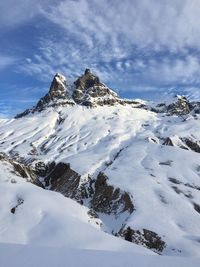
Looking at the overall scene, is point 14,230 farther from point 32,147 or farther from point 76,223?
point 32,147

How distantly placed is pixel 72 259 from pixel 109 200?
2409 inches

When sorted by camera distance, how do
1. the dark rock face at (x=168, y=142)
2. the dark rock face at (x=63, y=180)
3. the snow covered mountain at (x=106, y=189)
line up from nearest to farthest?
the snow covered mountain at (x=106, y=189)
the dark rock face at (x=63, y=180)
the dark rock face at (x=168, y=142)

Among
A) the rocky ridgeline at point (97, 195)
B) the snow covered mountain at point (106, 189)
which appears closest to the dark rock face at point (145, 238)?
the rocky ridgeline at point (97, 195)

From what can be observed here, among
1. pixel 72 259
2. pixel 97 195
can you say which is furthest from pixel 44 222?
pixel 97 195

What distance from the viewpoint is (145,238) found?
59.0 m

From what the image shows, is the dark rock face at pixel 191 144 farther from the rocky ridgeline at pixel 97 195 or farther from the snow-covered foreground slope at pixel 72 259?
the snow-covered foreground slope at pixel 72 259

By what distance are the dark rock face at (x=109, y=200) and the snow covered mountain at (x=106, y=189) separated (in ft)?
0.70

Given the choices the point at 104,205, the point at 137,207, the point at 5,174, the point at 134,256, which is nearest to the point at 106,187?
the point at 104,205

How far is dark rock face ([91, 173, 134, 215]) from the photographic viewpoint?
70.2m

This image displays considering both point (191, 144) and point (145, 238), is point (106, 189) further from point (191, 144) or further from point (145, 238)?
point (191, 144)

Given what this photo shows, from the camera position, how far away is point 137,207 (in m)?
67.5

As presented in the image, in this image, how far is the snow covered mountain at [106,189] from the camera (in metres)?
42.0

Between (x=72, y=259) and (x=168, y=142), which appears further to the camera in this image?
(x=168, y=142)

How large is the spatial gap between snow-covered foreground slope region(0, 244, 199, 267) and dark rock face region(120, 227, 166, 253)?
44.2 m
